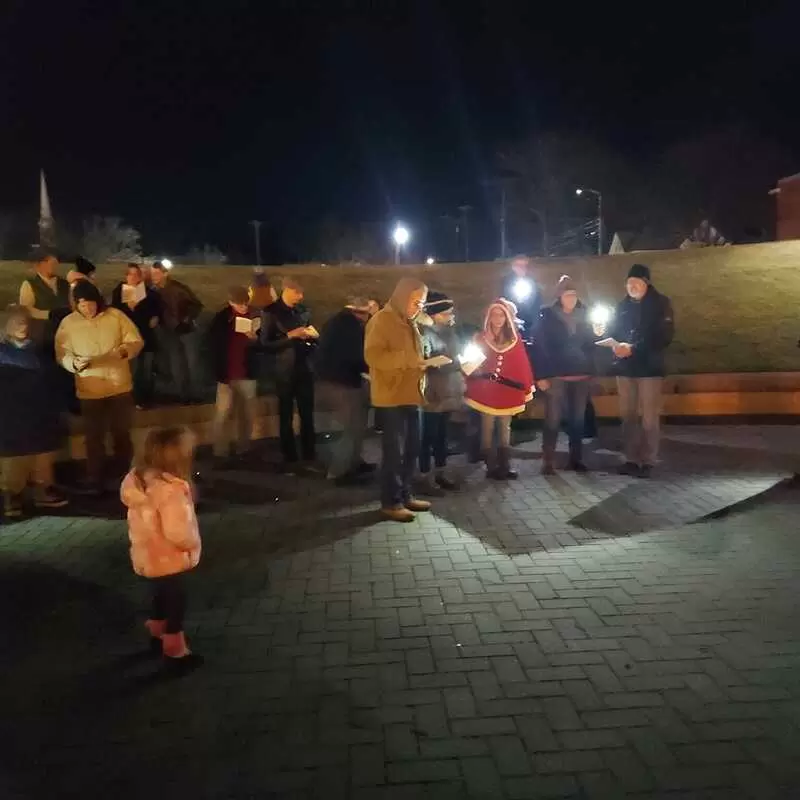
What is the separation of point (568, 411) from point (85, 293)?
15.5 feet

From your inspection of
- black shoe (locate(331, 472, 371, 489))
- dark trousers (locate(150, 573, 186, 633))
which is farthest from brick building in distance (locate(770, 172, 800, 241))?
dark trousers (locate(150, 573, 186, 633))

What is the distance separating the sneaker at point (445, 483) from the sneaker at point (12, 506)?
12.1ft

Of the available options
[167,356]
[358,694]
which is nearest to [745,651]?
[358,694]

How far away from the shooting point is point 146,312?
357 inches

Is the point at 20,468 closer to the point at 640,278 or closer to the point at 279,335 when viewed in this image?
the point at 279,335

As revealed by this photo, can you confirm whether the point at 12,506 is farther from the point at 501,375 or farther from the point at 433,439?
the point at 501,375

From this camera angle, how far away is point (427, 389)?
26.0ft

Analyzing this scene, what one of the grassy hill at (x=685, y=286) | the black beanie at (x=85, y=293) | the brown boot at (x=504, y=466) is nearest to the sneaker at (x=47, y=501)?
the black beanie at (x=85, y=293)

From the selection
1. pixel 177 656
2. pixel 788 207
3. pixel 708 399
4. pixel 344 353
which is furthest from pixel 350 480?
pixel 788 207

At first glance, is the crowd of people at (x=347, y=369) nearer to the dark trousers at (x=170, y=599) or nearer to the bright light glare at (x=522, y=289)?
the bright light glare at (x=522, y=289)

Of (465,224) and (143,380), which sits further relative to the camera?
(465,224)

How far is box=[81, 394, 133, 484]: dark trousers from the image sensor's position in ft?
25.0

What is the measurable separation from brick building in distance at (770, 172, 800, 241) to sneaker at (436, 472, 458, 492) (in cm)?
2772

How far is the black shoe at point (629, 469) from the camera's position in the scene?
8148 mm
